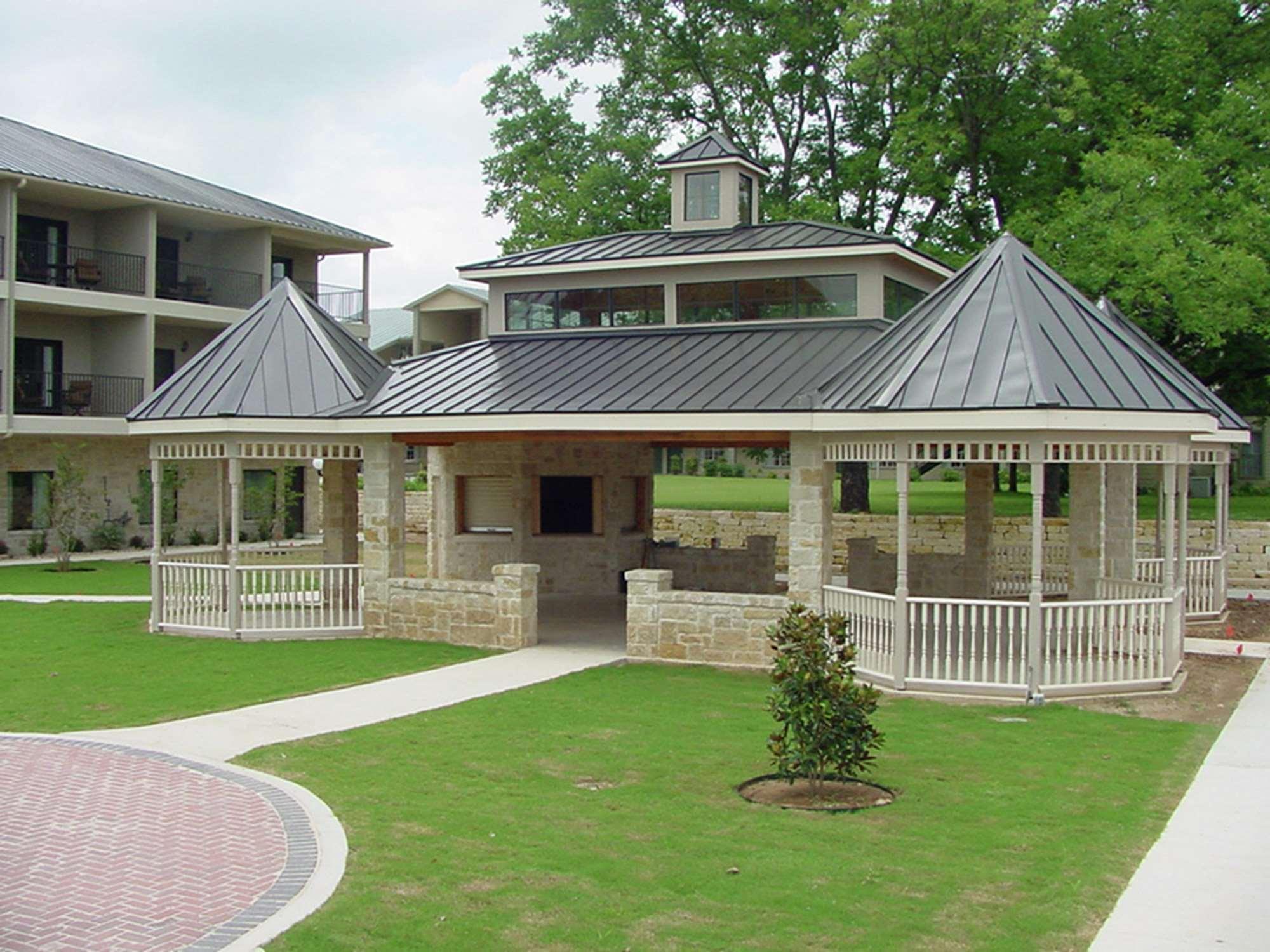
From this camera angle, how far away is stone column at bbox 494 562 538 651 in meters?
17.5

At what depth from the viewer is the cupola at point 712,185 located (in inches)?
879

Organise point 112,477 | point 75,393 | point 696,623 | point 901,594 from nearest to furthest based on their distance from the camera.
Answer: point 901,594
point 696,623
point 75,393
point 112,477

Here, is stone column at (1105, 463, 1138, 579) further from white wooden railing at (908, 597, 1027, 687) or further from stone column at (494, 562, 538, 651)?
stone column at (494, 562, 538, 651)

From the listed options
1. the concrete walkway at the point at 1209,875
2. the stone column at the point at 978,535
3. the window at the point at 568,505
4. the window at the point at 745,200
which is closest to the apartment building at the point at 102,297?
the window at the point at 568,505

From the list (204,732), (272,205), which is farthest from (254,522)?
(204,732)

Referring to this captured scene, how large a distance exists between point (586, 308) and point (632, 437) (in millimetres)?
3515

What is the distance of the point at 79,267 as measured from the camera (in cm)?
3175

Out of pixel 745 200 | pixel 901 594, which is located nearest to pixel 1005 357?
pixel 901 594

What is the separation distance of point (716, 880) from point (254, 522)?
1283 inches

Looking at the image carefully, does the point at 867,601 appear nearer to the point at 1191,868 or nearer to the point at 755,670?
the point at 755,670

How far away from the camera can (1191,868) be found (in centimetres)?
820

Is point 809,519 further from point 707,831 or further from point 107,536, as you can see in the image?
point 107,536

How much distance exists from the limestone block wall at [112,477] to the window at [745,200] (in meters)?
18.3

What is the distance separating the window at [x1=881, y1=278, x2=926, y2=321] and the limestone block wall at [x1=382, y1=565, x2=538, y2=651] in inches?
272
